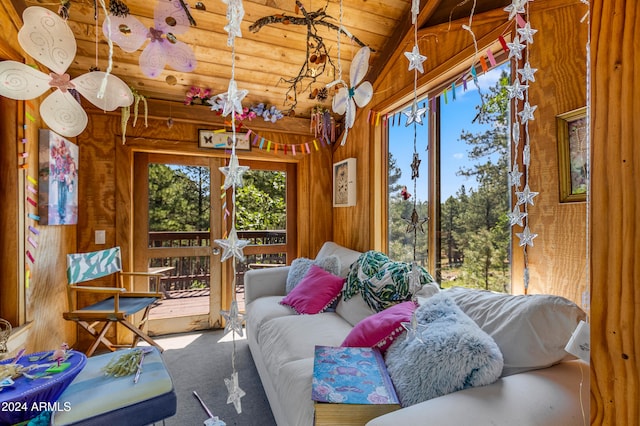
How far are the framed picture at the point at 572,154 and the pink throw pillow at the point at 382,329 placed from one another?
840 millimetres

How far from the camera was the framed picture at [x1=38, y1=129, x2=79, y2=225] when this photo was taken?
6.50 ft

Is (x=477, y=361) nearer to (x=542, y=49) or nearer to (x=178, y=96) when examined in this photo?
(x=542, y=49)

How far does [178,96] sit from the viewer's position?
9.14ft

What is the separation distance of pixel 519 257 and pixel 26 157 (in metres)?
3.09

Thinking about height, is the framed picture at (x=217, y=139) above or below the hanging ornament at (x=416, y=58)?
above

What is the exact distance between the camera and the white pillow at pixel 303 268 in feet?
7.85

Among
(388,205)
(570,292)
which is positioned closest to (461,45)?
(388,205)

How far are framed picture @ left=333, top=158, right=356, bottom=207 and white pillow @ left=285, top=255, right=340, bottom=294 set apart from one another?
729 millimetres

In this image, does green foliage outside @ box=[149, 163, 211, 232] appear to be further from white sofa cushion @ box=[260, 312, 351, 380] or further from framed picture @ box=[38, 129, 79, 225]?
white sofa cushion @ box=[260, 312, 351, 380]

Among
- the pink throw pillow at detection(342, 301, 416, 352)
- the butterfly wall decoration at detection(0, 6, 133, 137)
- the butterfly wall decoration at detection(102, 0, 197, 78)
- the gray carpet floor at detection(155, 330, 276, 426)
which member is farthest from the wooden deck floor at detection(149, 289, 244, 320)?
the butterfly wall decoration at detection(102, 0, 197, 78)

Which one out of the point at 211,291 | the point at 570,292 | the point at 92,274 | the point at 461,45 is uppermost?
the point at 461,45

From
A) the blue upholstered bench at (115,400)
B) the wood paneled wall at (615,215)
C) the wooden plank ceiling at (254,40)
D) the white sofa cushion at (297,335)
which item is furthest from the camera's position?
the wooden plank ceiling at (254,40)

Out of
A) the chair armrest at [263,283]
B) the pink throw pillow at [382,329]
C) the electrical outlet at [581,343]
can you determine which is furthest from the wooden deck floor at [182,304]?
the electrical outlet at [581,343]

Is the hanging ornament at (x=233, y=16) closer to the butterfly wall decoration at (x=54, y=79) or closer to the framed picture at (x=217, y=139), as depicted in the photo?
the butterfly wall decoration at (x=54, y=79)
